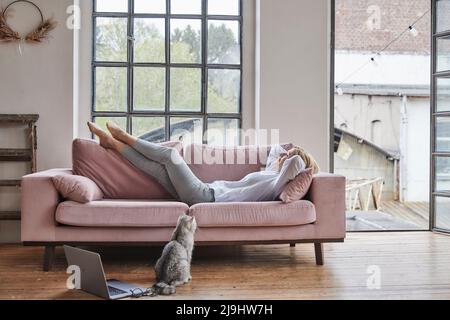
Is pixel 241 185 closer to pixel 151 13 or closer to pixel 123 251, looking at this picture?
pixel 123 251

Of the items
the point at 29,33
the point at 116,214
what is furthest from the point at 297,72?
the point at 29,33

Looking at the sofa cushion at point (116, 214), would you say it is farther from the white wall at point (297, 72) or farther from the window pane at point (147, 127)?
the white wall at point (297, 72)

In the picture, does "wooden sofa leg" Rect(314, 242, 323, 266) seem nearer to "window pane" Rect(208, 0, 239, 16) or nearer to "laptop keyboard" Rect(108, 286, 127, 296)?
"laptop keyboard" Rect(108, 286, 127, 296)

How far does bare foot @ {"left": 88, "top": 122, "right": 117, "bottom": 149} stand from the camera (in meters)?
3.79

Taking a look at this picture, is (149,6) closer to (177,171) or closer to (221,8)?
(221,8)

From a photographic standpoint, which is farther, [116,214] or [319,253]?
[319,253]

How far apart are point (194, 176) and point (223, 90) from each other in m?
1.33

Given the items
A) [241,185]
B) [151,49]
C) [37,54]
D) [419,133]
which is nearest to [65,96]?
[37,54]

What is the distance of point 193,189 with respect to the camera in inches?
139

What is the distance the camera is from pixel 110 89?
4.61m

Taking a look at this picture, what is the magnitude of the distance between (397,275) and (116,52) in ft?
9.89

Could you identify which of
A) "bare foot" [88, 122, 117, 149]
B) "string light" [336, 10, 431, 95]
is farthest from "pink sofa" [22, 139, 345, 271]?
"string light" [336, 10, 431, 95]

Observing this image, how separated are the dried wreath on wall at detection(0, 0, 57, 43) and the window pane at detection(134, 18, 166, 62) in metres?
0.74

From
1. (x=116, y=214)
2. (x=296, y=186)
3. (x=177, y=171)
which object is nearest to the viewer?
(x=116, y=214)
